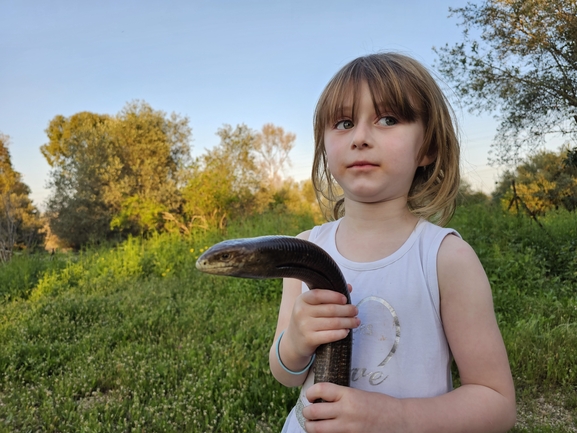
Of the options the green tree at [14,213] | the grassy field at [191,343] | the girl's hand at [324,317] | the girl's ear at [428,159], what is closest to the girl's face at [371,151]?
the girl's ear at [428,159]

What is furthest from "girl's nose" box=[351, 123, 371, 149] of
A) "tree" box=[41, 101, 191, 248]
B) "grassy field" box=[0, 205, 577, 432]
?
"tree" box=[41, 101, 191, 248]

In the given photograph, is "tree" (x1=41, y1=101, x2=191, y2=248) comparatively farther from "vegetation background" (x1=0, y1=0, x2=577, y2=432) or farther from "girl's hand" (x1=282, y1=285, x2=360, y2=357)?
"girl's hand" (x1=282, y1=285, x2=360, y2=357)

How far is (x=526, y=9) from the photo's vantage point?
9539mm

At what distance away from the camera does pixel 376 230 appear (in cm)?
147

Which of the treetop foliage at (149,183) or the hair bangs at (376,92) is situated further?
the treetop foliage at (149,183)

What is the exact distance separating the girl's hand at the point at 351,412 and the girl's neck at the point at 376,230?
43cm

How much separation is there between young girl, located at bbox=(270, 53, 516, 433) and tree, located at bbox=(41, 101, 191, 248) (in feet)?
54.0

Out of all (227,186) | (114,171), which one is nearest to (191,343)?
(227,186)

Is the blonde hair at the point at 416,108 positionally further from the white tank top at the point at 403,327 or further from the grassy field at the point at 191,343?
the grassy field at the point at 191,343

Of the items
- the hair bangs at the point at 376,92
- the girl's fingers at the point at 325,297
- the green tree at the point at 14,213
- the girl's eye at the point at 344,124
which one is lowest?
the girl's fingers at the point at 325,297

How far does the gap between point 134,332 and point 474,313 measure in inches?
208

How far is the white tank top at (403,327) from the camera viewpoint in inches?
50.5

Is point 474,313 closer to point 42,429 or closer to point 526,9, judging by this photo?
point 42,429

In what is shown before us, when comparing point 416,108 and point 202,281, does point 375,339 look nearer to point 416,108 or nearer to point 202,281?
point 416,108
